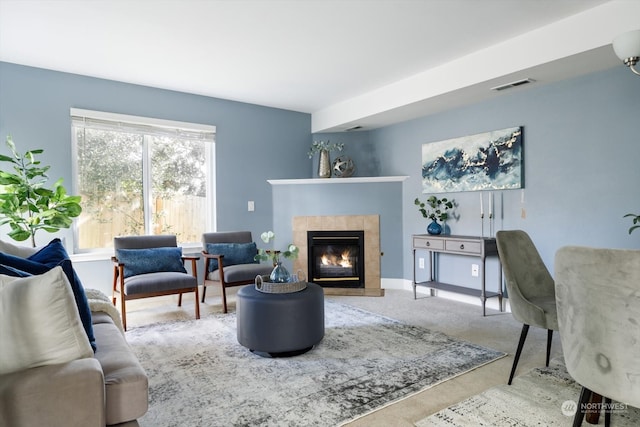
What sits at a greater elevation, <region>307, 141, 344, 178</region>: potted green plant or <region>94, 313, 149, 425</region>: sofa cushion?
<region>307, 141, 344, 178</region>: potted green plant

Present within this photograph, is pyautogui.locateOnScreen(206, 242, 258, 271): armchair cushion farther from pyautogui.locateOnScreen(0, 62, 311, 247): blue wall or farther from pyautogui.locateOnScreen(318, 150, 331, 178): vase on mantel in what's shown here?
pyautogui.locateOnScreen(318, 150, 331, 178): vase on mantel

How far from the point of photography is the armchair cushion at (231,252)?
4230mm

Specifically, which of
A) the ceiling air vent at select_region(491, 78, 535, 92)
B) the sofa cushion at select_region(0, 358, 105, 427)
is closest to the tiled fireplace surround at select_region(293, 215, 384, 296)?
the ceiling air vent at select_region(491, 78, 535, 92)

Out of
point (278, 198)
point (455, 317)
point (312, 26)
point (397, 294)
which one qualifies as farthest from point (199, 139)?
point (455, 317)

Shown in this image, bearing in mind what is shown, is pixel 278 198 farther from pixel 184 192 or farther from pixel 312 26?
pixel 312 26

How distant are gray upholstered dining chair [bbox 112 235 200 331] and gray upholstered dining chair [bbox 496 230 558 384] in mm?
2637

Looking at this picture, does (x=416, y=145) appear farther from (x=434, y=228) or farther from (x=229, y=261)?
(x=229, y=261)

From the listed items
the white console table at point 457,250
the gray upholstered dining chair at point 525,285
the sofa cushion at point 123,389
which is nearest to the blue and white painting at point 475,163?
the white console table at point 457,250

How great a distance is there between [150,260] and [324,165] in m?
2.49

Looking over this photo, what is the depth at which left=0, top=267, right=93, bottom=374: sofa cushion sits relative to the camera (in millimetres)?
1218

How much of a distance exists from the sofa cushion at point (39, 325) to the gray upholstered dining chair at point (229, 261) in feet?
8.45

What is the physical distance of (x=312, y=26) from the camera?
119 inches

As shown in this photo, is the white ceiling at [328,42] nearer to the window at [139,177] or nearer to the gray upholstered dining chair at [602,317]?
the window at [139,177]

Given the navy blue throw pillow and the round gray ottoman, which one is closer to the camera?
the navy blue throw pillow
